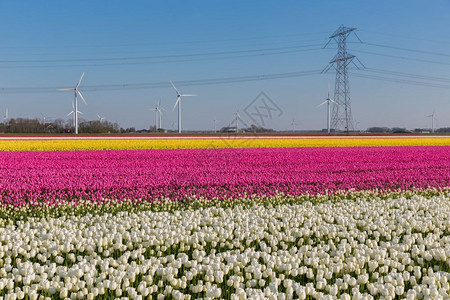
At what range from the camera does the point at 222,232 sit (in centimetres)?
750

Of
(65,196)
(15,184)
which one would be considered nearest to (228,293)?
(65,196)

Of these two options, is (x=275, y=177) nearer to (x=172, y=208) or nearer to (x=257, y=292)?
(x=172, y=208)

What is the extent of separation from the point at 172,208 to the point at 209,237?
12.0 feet

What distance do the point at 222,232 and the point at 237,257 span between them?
4.69 feet

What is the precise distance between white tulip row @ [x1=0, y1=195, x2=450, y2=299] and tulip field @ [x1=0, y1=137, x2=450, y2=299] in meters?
0.03

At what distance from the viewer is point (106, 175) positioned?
15086mm

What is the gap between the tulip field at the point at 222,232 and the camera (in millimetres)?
5105

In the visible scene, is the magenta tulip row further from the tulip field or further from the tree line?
the tree line

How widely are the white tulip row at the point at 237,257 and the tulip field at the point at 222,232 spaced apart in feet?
0.08

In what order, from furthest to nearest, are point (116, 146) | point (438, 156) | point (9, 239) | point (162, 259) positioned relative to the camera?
point (116, 146) → point (438, 156) → point (9, 239) → point (162, 259)

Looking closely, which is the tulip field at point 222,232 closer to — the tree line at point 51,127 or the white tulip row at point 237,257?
the white tulip row at point 237,257

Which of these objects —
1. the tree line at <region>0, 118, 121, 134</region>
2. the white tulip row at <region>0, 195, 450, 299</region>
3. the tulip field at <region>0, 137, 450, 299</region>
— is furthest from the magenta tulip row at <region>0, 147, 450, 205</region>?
the tree line at <region>0, 118, 121, 134</region>

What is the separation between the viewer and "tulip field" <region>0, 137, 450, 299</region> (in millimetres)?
5105

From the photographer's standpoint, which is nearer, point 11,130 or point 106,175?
point 106,175
